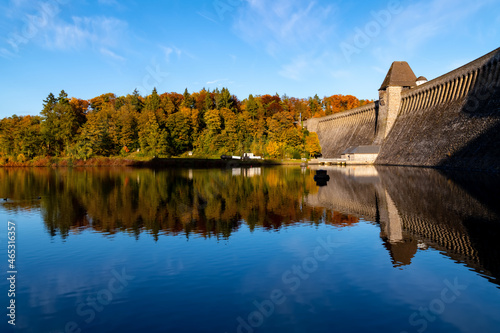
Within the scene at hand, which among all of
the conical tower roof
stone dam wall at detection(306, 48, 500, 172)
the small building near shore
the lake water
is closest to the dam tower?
the conical tower roof

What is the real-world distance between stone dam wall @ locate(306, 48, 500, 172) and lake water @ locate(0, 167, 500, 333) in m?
29.7

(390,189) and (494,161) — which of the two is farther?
(494,161)

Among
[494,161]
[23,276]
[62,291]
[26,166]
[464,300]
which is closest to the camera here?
[464,300]

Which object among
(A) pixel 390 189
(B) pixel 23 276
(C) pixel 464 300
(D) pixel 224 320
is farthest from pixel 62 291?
(A) pixel 390 189

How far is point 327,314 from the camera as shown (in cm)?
796

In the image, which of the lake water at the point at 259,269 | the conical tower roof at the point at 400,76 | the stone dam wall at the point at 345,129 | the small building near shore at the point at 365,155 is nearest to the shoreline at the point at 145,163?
the small building near shore at the point at 365,155

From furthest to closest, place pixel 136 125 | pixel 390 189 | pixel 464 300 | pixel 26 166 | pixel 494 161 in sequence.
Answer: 1. pixel 136 125
2. pixel 26 166
3. pixel 494 161
4. pixel 390 189
5. pixel 464 300

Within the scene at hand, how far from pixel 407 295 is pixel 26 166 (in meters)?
104

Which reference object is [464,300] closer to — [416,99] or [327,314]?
[327,314]

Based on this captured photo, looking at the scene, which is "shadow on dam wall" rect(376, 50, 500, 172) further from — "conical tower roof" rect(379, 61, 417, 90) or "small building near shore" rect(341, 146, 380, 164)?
"conical tower roof" rect(379, 61, 417, 90)

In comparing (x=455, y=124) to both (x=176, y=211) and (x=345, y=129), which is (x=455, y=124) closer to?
(x=345, y=129)

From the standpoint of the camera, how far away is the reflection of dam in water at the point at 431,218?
40.0 feet

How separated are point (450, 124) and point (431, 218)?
46.3m

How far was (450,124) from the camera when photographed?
56.9 metres
